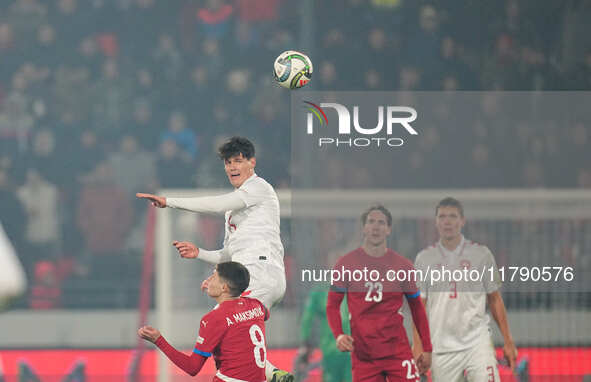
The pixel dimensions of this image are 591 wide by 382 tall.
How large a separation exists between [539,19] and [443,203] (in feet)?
20.7

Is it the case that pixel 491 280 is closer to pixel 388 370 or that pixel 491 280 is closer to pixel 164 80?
pixel 388 370

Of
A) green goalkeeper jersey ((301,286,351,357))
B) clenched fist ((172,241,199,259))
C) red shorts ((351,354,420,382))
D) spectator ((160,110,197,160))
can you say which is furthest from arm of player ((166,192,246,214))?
spectator ((160,110,197,160))

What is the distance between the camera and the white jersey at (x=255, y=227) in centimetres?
482

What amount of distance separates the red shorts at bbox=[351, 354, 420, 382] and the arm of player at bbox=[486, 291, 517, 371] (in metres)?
0.75

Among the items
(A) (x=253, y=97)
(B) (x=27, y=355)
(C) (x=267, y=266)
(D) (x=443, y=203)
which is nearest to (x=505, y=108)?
(D) (x=443, y=203)

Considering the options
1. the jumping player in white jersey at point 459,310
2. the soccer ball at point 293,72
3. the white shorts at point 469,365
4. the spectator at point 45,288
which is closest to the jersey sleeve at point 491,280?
the jumping player in white jersey at point 459,310

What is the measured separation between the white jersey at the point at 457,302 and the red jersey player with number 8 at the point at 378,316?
30 centimetres

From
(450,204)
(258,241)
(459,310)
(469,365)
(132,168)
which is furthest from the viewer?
(132,168)

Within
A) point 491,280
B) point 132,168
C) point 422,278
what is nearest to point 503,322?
point 491,280

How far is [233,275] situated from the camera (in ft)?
13.8

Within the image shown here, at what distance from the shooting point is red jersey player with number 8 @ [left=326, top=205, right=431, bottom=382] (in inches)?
204

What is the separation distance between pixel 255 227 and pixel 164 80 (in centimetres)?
698

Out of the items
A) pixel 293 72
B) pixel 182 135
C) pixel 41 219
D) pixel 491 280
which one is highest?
pixel 182 135

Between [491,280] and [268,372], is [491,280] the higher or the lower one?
the higher one
